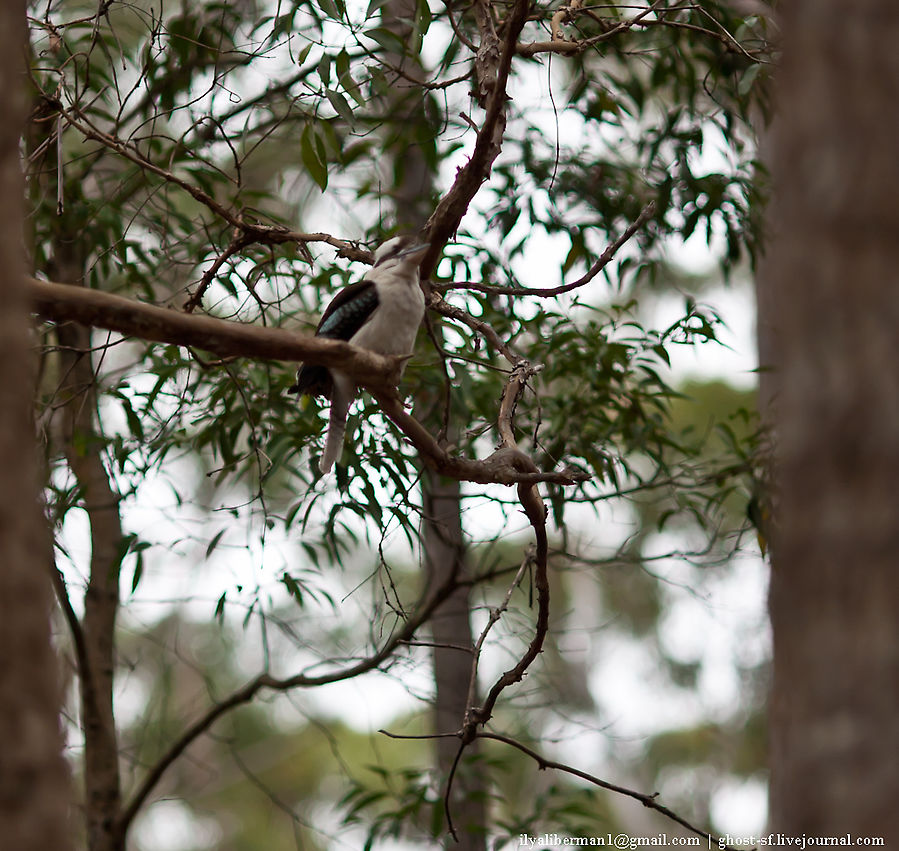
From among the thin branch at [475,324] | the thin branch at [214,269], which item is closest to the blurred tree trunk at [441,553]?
the thin branch at [475,324]

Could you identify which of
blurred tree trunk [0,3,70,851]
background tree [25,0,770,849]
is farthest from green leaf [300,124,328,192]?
blurred tree trunk [0,3,70,851]

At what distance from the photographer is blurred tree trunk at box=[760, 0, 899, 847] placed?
1113 millimetres

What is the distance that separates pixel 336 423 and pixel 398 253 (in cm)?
52

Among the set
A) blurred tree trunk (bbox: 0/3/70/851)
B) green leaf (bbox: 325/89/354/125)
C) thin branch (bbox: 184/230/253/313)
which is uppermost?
green leaf (bbox: 325/89/354/125)

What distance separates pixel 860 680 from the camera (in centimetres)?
111

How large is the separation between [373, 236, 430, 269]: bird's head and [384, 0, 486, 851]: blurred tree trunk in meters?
0.59

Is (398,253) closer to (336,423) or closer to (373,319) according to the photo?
(373,319)

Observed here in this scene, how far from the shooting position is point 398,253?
2.99 meters

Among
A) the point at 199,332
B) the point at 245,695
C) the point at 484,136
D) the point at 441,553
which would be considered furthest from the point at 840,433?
the point at 441,553

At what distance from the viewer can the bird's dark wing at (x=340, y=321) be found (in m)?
2.95

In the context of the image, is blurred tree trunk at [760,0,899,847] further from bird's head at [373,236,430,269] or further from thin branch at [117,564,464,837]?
thin branch at [117,564,464,837]

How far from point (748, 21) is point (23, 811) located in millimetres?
3043

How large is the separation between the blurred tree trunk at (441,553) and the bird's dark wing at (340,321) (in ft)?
1.90

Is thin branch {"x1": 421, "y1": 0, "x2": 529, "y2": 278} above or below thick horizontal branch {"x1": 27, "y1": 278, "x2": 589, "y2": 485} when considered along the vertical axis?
above
